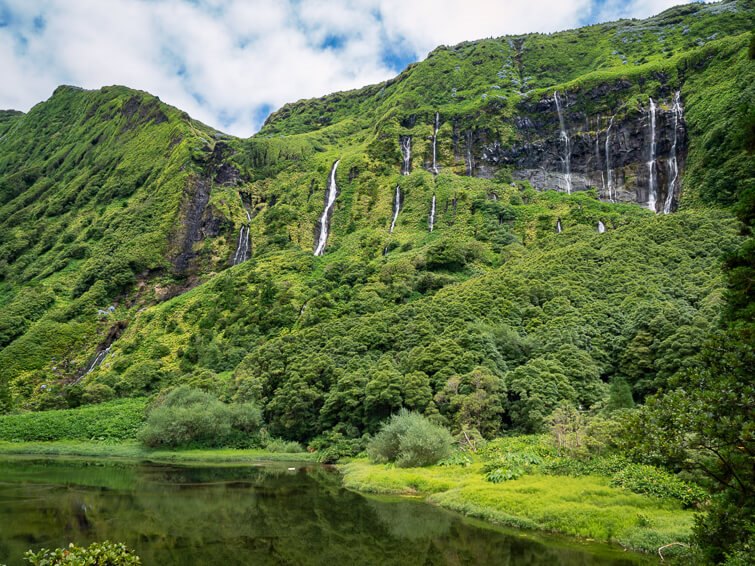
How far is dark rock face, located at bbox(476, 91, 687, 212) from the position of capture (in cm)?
12569

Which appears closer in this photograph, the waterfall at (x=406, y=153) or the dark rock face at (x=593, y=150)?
the dark rock face at (x=593, y=150)

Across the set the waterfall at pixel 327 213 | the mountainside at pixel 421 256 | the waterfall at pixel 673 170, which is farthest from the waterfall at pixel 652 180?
the waterfall at pixel 327 213

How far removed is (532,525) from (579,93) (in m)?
154

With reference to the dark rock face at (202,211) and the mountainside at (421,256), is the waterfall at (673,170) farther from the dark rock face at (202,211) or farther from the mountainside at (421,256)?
the dark rock face at (202,211)

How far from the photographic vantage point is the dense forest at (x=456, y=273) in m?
48.0

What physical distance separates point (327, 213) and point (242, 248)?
92.0ft

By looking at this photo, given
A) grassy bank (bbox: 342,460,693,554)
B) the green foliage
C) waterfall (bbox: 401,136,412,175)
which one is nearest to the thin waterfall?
waterfall (bbox: 401,136,412,175)

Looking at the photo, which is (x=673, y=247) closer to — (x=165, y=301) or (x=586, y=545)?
(x=586, y=545)

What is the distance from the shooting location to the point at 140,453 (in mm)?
71250

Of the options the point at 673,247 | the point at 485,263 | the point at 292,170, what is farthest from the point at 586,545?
the point at 292,170

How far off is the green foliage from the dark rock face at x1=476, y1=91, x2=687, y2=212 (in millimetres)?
117015

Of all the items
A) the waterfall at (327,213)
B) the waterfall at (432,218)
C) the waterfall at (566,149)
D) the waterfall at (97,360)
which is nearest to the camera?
the waterfall at (97,360)

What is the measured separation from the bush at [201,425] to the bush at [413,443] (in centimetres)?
2974

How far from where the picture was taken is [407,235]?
129750 millimetres
